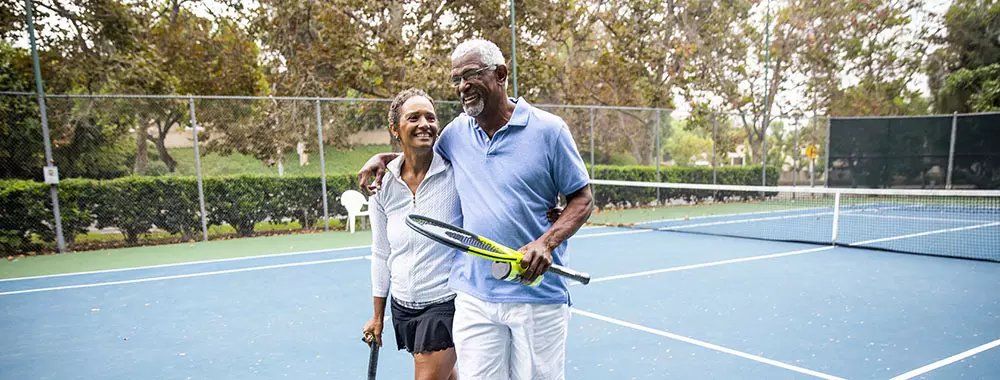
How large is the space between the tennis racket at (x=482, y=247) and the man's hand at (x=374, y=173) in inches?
26.7

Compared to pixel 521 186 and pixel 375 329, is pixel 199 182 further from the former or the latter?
pixel 521 186

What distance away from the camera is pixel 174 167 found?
12.0 meters

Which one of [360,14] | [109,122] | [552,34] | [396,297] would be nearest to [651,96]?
[552,34]

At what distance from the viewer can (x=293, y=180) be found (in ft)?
41.9

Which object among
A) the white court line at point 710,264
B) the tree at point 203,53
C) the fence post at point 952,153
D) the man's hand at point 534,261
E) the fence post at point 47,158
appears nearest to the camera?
the man's hand at point 534,261

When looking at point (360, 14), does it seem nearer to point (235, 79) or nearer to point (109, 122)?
point (235, 79)

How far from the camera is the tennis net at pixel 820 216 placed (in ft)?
34.3

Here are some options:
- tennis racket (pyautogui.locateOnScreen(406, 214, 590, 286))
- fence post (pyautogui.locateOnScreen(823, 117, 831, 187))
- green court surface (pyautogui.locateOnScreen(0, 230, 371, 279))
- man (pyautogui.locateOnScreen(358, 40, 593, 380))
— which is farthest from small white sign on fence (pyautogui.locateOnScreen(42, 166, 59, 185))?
fence post (pyautogui.locateOnScreen(823, 117, 831, 187))

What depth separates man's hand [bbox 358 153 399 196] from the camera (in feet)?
9.92

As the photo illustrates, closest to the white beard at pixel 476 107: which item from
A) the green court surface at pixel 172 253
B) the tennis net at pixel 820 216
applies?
the tennis net at pixel 820 216

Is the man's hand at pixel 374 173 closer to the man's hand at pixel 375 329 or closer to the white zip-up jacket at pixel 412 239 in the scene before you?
the white zip-up jacket at pixel 412 239

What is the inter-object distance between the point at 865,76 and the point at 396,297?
89.2 ft

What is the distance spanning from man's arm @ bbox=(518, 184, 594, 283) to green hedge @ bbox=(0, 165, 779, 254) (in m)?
10.9

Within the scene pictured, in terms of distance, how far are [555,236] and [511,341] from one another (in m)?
0.47
